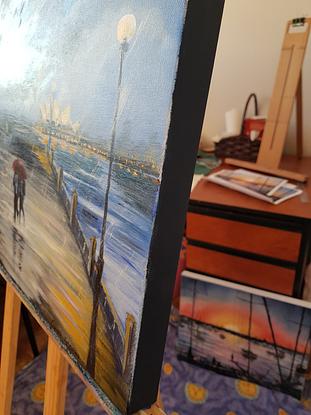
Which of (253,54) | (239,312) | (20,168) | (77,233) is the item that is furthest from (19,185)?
(253,54)

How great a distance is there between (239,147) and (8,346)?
97 cm

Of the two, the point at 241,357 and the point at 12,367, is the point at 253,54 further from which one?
the point at 12,367

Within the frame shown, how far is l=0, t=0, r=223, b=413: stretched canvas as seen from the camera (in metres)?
0.32

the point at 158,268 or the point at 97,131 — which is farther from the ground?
the point at 97,131

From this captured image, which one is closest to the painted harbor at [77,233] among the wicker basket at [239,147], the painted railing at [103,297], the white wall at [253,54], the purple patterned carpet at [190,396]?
the painted railing at [103,297]

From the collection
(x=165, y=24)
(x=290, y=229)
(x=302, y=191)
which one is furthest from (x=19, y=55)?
(x=302, y=191)

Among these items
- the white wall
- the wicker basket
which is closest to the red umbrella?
the wicker basket

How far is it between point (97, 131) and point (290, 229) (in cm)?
62

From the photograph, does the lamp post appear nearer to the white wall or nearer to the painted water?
the painted water

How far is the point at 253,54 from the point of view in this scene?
1.44 m

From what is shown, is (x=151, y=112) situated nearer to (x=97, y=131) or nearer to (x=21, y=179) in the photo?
(x=97, y=131)

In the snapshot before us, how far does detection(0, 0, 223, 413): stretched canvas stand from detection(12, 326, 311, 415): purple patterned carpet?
0.63m

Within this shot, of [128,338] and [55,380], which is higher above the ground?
[128,338]

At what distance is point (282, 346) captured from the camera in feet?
3.21
